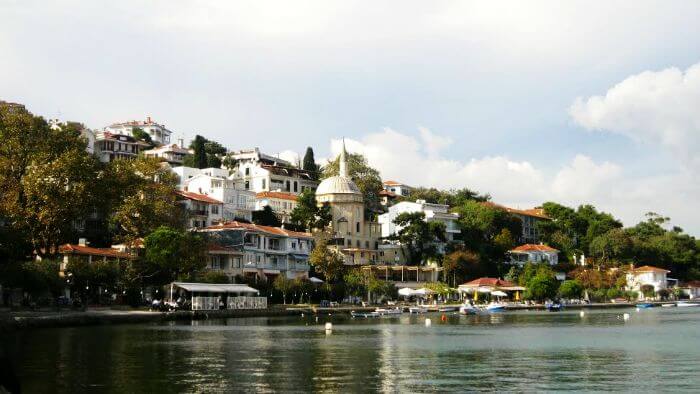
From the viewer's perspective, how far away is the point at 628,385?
28.5m

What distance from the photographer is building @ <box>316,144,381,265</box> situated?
10950cm

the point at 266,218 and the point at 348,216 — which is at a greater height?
the point at 348,216

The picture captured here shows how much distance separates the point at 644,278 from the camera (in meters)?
125

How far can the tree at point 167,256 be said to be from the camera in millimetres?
68500

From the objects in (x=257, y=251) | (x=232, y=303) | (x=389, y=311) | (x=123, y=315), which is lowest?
(x=389, y=311)

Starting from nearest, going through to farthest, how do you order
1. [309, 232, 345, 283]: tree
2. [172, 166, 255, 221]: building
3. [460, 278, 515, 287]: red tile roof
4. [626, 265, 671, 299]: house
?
1. [309, 232, 345, 283]: tree
2. [460, 278, 515, 287]: red tile roof
3. [172, 166, 255, 221]: building
4. [626, 265, 671, 299]: house

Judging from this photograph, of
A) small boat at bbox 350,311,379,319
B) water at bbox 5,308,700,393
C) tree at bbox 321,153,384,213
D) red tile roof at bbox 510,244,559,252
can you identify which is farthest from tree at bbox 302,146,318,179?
water at bbox 5,308,700,393

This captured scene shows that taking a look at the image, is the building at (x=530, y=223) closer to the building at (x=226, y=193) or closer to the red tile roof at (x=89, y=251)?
the building at (x=226, y=193)

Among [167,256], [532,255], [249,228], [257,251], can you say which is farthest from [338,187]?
[167,256]

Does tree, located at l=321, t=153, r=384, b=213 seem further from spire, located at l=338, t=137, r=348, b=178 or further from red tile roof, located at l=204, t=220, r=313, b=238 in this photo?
red tile roof, located at l=204, t=220, r=313, b=238

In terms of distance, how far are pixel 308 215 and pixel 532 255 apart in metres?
34.6

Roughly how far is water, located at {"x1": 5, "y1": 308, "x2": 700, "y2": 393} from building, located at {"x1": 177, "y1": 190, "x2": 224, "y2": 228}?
38.8 m

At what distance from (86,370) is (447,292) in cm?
7451

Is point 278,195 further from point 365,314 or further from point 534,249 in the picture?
point 365,314
